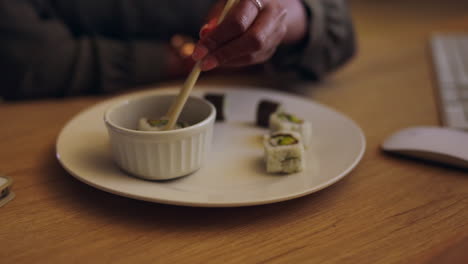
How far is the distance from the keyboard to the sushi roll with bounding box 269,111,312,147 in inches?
13.6

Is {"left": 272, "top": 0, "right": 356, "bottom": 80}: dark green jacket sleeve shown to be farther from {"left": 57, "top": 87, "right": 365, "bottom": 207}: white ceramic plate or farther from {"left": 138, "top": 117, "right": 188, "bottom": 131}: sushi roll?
{"left": 138, "top": 117, "right": 188, "bottom": 131}: sushi roll

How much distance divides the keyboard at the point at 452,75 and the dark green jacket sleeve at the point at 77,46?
79cm

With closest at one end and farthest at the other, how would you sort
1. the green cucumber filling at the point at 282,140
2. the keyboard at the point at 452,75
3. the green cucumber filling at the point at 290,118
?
the green cucumber filling at the point at 282,140 < the green cucumber filling at the point at 290,118 < the keyboard at the point at 452,75

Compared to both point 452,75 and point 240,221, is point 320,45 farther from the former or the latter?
point 240,221

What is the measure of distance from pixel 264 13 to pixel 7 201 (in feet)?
A: 1.79

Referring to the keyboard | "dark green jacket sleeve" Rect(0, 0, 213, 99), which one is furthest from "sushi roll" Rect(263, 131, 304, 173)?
"dark green jacket sleeve" Rect(0, 0, 213, 99)

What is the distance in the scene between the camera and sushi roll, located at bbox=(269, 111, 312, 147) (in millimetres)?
897

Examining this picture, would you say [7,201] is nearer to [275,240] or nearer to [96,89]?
[275,240]

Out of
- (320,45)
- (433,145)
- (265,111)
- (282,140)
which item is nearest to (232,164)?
(282,140)

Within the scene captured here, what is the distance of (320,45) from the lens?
1.25 metres

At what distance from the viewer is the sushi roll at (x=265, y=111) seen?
0.99m

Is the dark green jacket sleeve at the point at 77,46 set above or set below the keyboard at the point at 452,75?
above

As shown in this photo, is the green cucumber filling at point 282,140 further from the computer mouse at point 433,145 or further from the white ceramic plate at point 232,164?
the computer mouse at point 433,145

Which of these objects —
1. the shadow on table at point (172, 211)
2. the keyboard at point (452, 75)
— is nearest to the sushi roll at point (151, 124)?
the shadow on table at point (172, 211)
